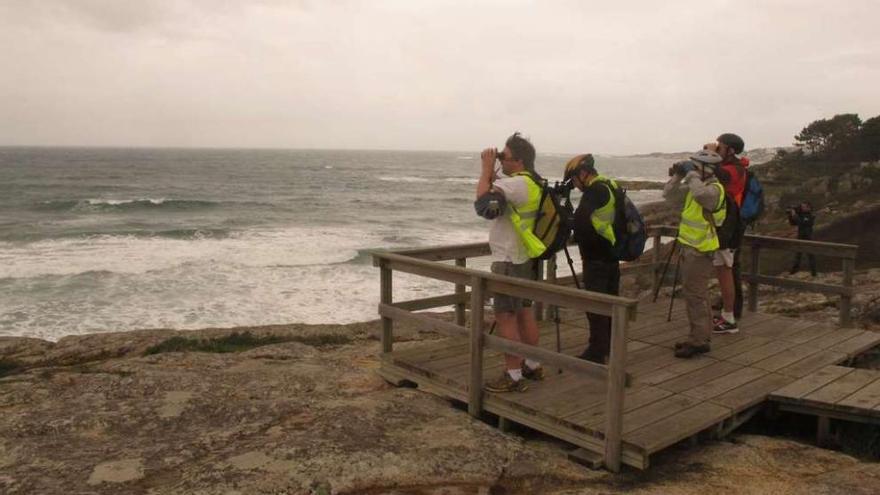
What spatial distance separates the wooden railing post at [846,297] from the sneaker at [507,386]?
13.9 ft

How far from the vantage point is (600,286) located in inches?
222

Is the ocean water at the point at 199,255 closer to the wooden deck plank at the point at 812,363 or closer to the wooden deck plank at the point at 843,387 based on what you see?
the wooden deck plank at the point at 812,363

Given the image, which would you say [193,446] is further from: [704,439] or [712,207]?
[712,207]

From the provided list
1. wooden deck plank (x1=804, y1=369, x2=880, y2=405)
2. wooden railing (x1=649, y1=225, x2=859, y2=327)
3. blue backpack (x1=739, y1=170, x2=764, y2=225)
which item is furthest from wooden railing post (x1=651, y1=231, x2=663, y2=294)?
wooden deck plank (x1=804, y1=369, x2=880, y2=405)

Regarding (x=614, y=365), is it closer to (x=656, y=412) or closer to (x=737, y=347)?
(x=656, y=412)

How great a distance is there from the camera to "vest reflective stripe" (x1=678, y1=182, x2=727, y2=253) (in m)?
5.97

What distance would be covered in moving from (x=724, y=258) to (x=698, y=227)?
1020 millimetres

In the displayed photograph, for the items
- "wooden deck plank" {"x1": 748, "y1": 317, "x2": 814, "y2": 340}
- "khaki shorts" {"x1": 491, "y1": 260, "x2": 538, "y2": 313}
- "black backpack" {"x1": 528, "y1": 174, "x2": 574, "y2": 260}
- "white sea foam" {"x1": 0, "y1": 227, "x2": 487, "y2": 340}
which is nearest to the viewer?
"black backpack" {"x1": 528, "y1": 174, "x2": 574, "y2": 260}

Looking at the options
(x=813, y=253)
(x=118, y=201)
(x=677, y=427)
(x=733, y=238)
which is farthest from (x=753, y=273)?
(x=118, y=201)

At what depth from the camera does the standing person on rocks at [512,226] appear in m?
4.97

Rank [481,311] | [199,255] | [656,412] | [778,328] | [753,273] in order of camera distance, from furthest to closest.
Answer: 1. [199,255]
2. [753,273]
3. [778,328]
4. [481,311]
5. [656,412]

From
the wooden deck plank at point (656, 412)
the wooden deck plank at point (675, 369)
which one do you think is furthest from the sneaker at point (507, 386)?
the wooden deck plank at point (675, 369)

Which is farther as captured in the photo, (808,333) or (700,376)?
(808,333)

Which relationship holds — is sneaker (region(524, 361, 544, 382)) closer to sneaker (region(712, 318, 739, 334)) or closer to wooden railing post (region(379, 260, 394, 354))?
wooden railing post (region(379, 260, 394, 354))
